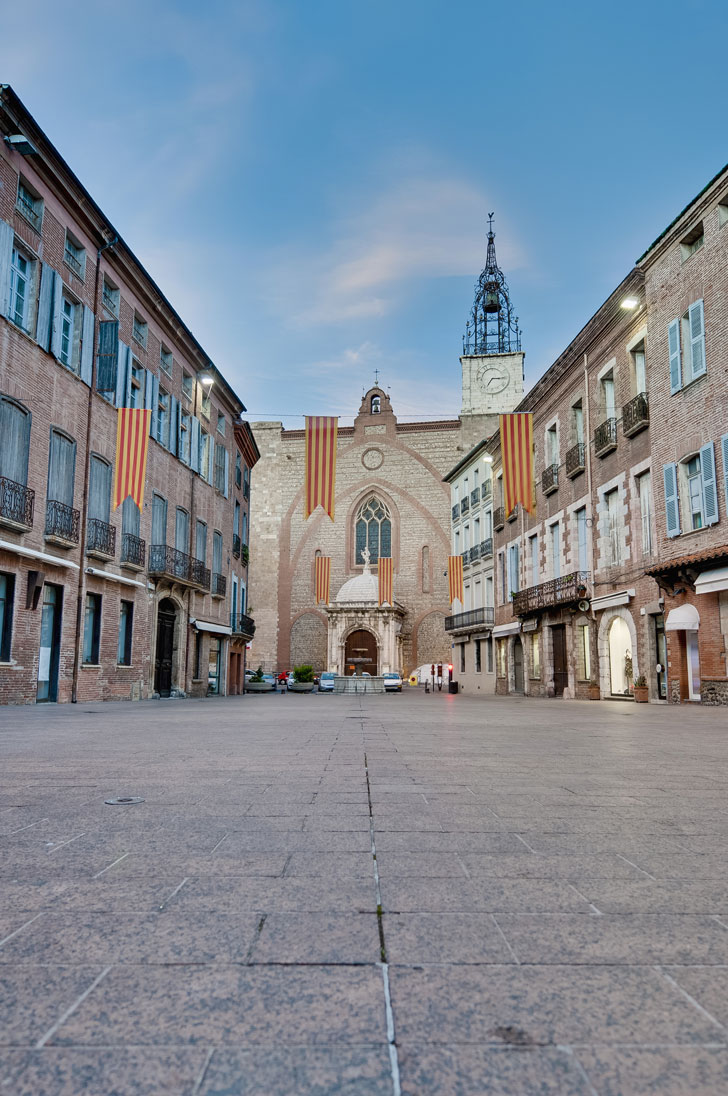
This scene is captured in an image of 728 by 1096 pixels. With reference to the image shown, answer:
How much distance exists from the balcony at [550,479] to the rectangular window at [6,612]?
19154 millimetres

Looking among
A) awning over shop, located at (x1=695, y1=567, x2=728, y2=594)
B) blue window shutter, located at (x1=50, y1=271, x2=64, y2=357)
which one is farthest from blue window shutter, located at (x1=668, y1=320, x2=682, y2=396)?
blue window shutter, located at (x1=50, y1=271, x2=64, y2=357)

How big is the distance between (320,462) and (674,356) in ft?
30.3

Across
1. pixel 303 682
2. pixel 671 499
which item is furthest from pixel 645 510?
pixel 303 682

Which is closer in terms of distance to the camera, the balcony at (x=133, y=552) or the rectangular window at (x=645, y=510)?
the rectangular window at (x=645, y=510)

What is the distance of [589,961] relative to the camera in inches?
78.9

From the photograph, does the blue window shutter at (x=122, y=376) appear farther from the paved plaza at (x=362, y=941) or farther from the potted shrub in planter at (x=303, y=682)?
the potted shrub in planter at (x=303, y=682)

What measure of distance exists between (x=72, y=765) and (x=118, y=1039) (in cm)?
501

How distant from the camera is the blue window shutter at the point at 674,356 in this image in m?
20.3

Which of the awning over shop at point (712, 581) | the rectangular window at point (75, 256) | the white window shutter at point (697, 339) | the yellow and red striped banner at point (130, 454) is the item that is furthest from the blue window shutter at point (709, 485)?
the rectangular window at point (75, 256)

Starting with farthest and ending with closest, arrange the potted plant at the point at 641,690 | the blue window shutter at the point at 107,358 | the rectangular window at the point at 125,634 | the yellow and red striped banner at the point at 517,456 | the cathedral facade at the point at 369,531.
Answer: the cathedral facade at the point at 369,531, the yellow and red striped banner at the point at 517,456, the rectangular window at the point at 125,634, the potted plant at the point at 641,690, the blue window shutter at the point at 107,358

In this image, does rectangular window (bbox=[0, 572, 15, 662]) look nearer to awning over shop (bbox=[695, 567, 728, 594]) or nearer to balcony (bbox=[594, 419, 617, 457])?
awning over shop (bbox=[695, 567, 728, 594])

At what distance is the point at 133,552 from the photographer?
23203 millimetres

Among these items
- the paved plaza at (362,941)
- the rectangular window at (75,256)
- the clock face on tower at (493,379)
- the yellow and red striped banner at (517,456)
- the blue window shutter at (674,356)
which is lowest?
the paved plaza at (362,941)

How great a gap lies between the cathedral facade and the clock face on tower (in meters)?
0.07
